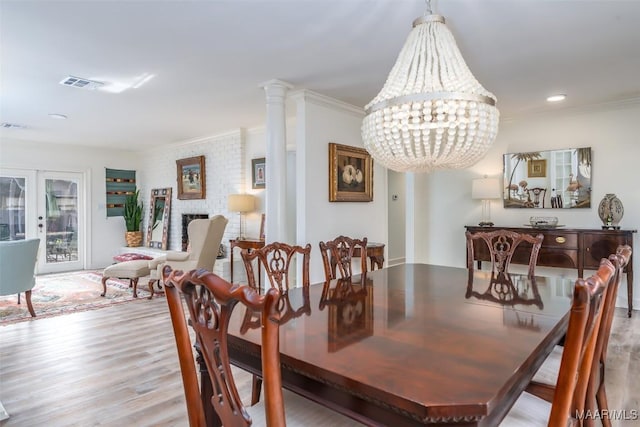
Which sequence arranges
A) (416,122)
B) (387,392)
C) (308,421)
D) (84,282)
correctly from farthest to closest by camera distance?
(84,282) < (416,122) < (308,421) < (387,392)

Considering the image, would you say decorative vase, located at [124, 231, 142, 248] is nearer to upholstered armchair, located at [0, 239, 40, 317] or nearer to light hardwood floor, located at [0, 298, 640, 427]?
upholstered armchair, located at [0, 239, 40, 317]

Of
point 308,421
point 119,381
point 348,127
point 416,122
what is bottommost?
point 119,381

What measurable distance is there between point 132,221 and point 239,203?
353 cm

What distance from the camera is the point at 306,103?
3807mm

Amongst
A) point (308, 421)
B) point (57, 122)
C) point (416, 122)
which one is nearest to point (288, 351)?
point (308, 421)

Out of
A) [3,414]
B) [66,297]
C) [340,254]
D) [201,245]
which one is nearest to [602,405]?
[340,254]

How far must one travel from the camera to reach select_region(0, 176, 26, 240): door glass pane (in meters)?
6.42

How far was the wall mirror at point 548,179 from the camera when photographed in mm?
4277

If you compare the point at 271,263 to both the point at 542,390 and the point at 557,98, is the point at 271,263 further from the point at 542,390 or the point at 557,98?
the point at 557,98

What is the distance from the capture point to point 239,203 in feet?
17.7

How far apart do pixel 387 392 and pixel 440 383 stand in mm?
144

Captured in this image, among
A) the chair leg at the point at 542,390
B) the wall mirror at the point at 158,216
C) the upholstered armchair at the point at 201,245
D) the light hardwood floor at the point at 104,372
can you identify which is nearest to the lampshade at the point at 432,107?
the chair leg at the point at 542,390

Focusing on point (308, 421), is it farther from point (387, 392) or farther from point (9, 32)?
point (9, 32)

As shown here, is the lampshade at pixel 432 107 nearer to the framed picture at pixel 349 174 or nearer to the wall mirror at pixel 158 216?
the framed picture at pixel 349 174
